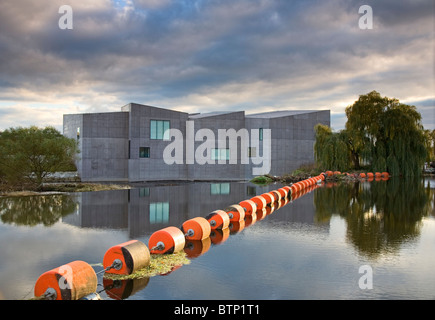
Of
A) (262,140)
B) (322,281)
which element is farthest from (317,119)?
(322,281)

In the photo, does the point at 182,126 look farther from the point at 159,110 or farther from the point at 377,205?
the point at 377,205

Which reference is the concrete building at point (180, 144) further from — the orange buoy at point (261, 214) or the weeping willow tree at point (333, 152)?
the orange buoy at point (261, 214)

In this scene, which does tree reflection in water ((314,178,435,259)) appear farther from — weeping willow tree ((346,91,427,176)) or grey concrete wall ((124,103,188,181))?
grey concrete wall ((124,103,188,181))

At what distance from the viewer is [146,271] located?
22.7 ft

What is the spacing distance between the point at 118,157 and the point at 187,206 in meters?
20.4

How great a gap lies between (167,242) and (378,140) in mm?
33633

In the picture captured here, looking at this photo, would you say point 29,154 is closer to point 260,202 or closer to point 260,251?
point 260,202

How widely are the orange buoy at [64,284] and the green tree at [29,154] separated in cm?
1937

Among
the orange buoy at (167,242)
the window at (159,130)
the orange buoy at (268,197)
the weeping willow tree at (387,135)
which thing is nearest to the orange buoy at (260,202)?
the orange buoy at (268,197)

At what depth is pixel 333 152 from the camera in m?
37.6

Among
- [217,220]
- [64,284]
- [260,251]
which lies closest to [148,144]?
[217,220]

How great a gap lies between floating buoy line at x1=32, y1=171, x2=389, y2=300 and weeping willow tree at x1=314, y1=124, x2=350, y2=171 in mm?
25929
